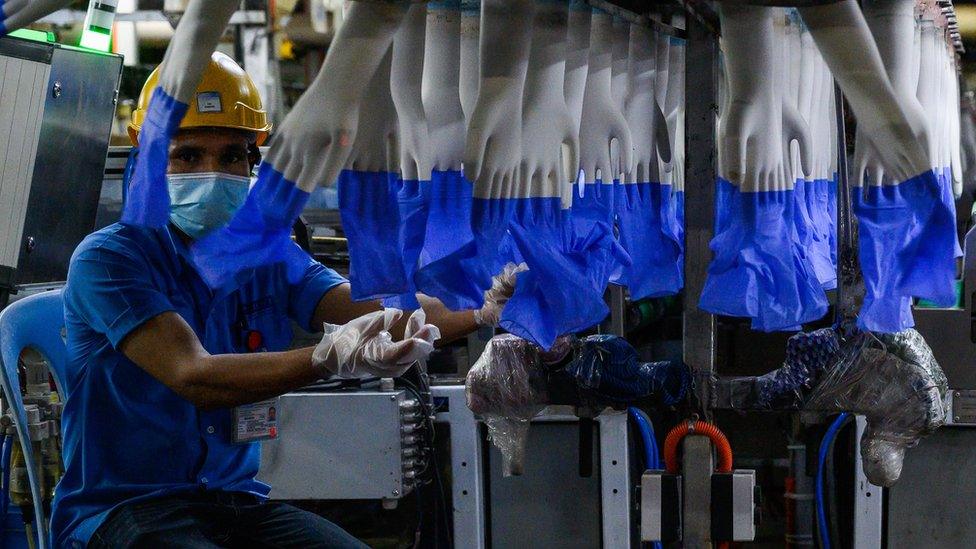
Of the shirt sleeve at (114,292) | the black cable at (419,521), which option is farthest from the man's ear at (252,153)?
the black cable at (419,521)

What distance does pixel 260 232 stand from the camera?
1713mm

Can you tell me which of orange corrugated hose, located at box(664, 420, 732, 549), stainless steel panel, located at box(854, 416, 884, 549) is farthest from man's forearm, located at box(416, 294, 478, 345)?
stainless steel panel, located at box(854, 416, 884, 549)

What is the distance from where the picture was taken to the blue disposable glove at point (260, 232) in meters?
1.65

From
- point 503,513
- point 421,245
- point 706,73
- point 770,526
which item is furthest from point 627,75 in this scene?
point 770,526

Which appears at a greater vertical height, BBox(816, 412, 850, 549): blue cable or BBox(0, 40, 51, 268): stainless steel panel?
BBox(0, 40, 51, 268): stainless steel panel

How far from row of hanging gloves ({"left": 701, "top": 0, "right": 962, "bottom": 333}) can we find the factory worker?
0.55 meters

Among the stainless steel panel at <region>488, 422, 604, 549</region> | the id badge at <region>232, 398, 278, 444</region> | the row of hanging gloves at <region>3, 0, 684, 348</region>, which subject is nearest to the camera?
the row of hanging gloves at <region>3, 0, 684, 348</region>

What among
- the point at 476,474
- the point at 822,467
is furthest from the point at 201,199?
the point at 822,467

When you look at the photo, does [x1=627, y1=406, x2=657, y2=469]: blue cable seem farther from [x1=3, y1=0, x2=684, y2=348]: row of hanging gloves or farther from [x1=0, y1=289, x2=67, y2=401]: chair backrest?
[x1=0, y1=289, x2=67, y2=401]: chair backrest

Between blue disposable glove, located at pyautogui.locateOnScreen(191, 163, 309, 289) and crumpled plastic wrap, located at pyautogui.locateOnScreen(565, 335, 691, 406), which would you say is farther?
crumpled plastic wrap, located at pyautogui.locateOnScreen(565, 335, 691, 406)

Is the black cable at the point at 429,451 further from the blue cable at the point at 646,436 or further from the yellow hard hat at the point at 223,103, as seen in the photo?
the yellow hard hat at the point at 223,103

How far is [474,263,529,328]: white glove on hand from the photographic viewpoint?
1.92 metres

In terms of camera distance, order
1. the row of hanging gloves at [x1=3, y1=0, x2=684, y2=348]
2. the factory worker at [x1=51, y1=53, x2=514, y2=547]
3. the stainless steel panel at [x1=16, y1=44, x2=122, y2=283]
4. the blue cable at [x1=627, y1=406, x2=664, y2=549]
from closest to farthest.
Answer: the row of hanging gloves at [x1=3, y1=0, x2=684, y2=348] → the factory worker at [x1=51, y1=53, x2=514, y2=547] → the blue cable at [x1=627, y1=406, x2=664, y2=549] → the stainless steel panel at [x1=16, y1=44, x2=122, y2=283]

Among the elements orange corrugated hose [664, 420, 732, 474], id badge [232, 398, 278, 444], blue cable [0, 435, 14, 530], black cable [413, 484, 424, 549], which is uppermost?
orange corrugated hose [664, 420, 732, 474]
